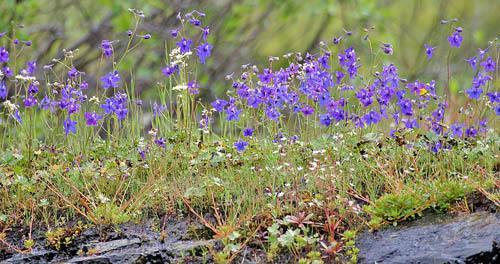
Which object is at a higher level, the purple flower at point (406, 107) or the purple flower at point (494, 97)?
the purple flower at point (494, 97)

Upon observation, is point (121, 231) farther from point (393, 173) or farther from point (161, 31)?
point (161, 31)

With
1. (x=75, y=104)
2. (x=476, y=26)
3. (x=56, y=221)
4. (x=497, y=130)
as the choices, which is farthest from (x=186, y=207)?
(x=476, y=26)

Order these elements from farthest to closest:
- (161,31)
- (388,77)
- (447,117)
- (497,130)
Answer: (161,31)
(447,117)
(497,130)
(388,77)

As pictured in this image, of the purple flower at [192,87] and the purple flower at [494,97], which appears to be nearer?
the purple flower at [494,97]

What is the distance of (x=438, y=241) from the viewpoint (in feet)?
11.1

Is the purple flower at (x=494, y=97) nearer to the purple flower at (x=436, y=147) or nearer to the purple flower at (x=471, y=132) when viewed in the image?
the purple flower at (x=471, y=132)

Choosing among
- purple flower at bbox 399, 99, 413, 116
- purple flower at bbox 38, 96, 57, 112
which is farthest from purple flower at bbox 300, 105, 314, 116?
purple flower at bbox 38, 96, 57, 112

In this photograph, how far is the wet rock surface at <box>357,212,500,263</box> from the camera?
3242 mm

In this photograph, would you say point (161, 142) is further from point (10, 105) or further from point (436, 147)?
point (436, 147)

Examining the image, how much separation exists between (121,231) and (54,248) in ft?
1.04

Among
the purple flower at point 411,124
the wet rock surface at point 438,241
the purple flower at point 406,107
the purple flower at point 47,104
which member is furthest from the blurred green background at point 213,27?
the wet rock surface at point 438,241

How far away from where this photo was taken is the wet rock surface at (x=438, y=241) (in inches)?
128

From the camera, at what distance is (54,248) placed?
3.72m

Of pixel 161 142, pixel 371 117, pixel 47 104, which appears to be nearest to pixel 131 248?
pixel 161 142
